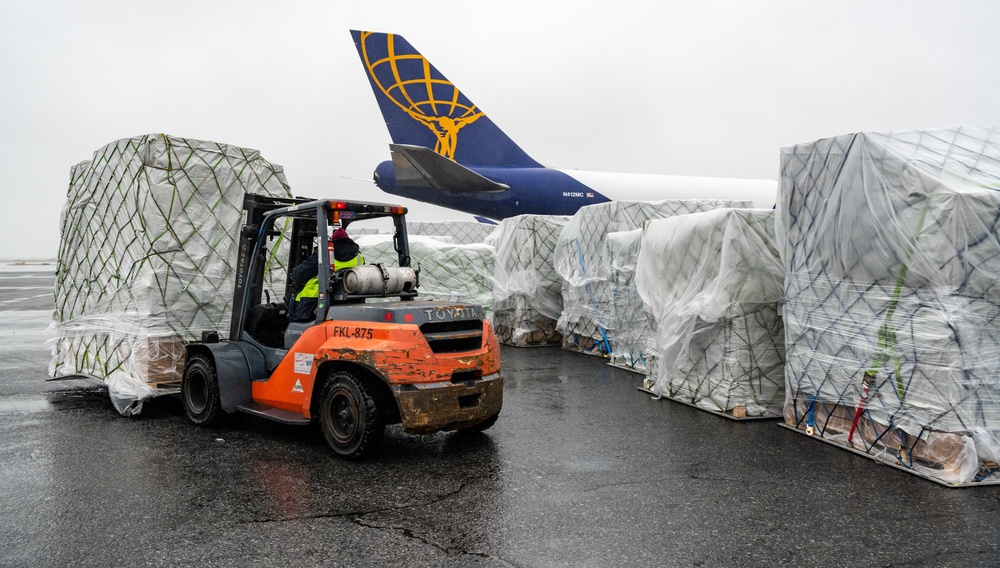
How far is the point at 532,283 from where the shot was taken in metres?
13.1

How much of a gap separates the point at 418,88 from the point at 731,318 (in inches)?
535

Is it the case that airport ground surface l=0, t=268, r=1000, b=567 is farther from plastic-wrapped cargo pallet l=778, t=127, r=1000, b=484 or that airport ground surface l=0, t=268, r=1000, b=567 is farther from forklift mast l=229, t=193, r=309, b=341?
forklift mast l=229, t=193, r=309, b=341

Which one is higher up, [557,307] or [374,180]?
[374,180]

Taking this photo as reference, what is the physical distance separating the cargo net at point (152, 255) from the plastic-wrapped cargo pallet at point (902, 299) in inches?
217

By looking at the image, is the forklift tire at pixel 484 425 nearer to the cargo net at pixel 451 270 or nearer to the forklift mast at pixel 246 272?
the forklift mast at pixel 246 272

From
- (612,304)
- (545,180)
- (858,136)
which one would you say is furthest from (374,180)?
(858,136)

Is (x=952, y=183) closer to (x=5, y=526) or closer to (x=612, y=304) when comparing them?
(x=612, y=304)

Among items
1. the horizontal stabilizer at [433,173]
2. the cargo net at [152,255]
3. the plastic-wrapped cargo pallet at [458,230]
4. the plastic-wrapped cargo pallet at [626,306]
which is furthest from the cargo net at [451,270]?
the plastic-wrapped cargo pallet at [458,230]

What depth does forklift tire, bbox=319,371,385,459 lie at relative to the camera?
5.21 m

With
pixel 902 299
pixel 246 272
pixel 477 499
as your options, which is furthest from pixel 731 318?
pixel 246 272

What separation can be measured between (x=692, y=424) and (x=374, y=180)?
13.4 m

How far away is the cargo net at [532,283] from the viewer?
13.2 m

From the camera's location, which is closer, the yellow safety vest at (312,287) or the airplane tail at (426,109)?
the yellow safety vest at (312,287)

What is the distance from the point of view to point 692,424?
6.87 metres
